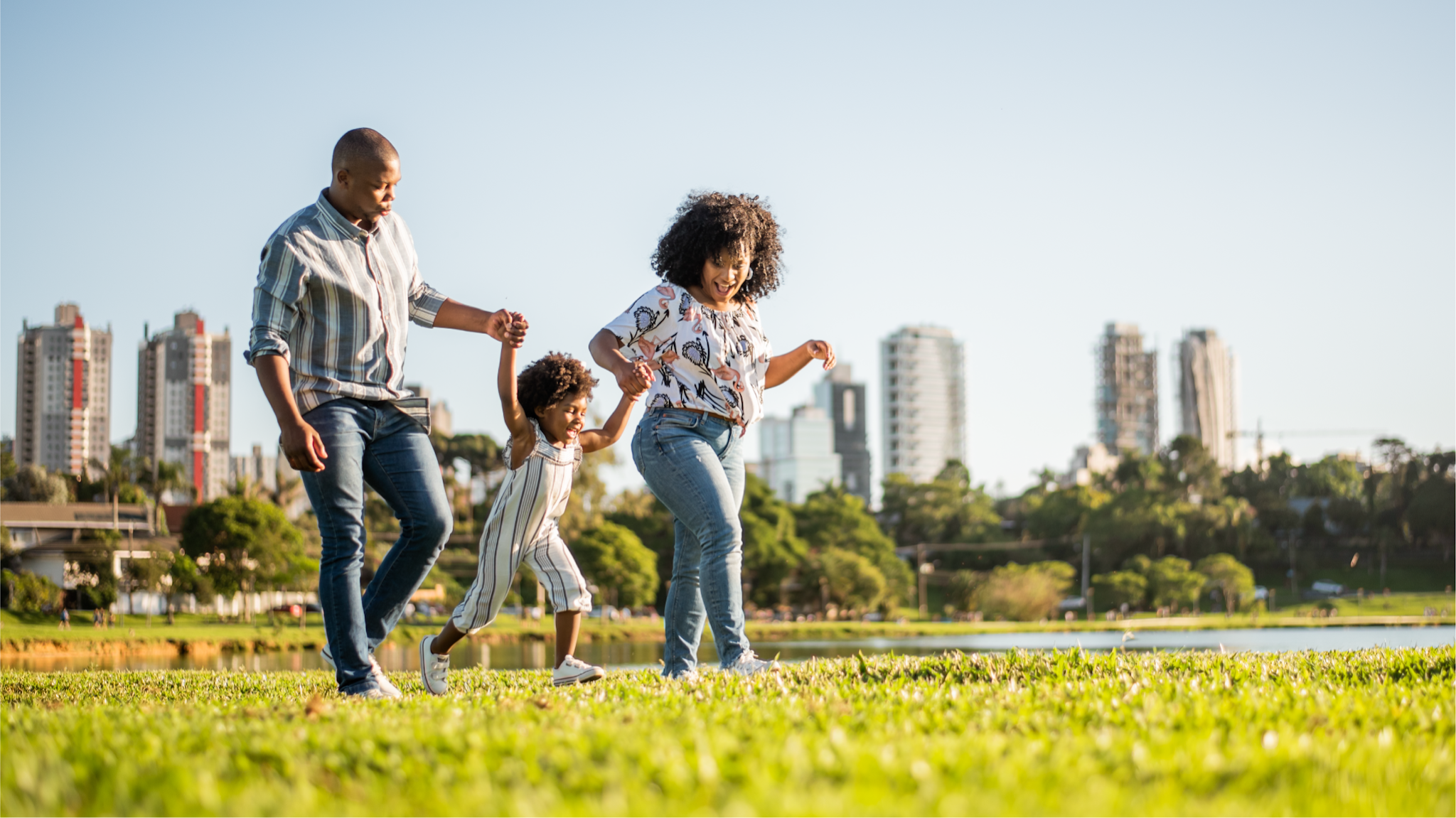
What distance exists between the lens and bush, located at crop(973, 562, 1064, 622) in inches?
2665

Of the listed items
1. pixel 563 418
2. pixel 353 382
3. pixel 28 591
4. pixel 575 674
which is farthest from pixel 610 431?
pixel 28 591

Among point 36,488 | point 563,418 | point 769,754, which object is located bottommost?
point 769,754

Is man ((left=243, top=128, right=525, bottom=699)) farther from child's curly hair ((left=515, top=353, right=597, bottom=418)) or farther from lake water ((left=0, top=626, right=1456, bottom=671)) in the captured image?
lake water ((left=0, top=626, right=1456, bottom=671))

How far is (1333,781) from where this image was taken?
210 centimetres

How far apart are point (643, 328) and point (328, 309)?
1.48 metres

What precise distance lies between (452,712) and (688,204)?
3510mm

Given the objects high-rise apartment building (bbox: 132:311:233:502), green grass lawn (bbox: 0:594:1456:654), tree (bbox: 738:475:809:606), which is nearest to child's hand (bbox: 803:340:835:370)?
green grass lawn (bbox: 0:594:1456:654)

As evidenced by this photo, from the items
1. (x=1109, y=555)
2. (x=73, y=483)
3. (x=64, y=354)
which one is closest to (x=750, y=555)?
(x=1109, y=555)

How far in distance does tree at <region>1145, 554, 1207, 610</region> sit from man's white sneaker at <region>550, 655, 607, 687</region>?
68609mm

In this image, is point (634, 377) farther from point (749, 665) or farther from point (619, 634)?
point (619, 634)

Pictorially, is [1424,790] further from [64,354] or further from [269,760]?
[64,354]

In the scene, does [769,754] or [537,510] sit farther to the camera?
[537,510]

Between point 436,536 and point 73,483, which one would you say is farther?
point 73,483

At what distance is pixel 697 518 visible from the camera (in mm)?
5254
